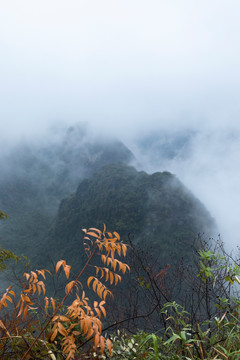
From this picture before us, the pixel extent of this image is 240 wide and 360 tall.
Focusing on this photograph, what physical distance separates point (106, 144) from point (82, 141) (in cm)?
1197

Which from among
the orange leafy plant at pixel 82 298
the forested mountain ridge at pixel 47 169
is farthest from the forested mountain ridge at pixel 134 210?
the orange leafy plant at pixel 82 298

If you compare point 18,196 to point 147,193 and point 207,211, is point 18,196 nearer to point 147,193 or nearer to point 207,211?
point 147,193

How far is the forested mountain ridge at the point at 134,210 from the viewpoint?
57.8 meters

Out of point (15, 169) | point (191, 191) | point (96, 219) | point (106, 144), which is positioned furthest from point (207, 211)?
point (15, 169)

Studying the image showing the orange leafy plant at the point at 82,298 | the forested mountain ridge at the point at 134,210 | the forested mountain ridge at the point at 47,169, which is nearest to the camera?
the orange leafy plant at the point at 82,298

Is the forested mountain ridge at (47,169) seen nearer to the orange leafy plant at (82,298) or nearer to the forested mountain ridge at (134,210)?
the forested mountain ridge at (134,210)

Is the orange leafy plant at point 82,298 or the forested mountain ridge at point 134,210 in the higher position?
the forested mountain ridge at point 134,210

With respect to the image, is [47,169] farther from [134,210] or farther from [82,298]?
[82,298]

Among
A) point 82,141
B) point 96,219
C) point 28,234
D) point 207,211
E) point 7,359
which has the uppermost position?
point 82,141

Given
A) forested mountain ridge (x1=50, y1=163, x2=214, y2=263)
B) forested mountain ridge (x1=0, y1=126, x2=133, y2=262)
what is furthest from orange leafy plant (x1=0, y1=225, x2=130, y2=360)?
forested mountain ridge (x1=0, y1=126, x2=133, y2=262)

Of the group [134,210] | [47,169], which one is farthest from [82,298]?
[47,169]

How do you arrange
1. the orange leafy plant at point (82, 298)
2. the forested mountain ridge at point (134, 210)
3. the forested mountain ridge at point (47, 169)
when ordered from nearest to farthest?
the orange leafy plant at point (82, 298) → the forested mountain ridge at point (134, 210) → the forested mountain ridge at point (47, 169)

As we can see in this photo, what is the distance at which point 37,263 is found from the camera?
190 ft

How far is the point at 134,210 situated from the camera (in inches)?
2448
